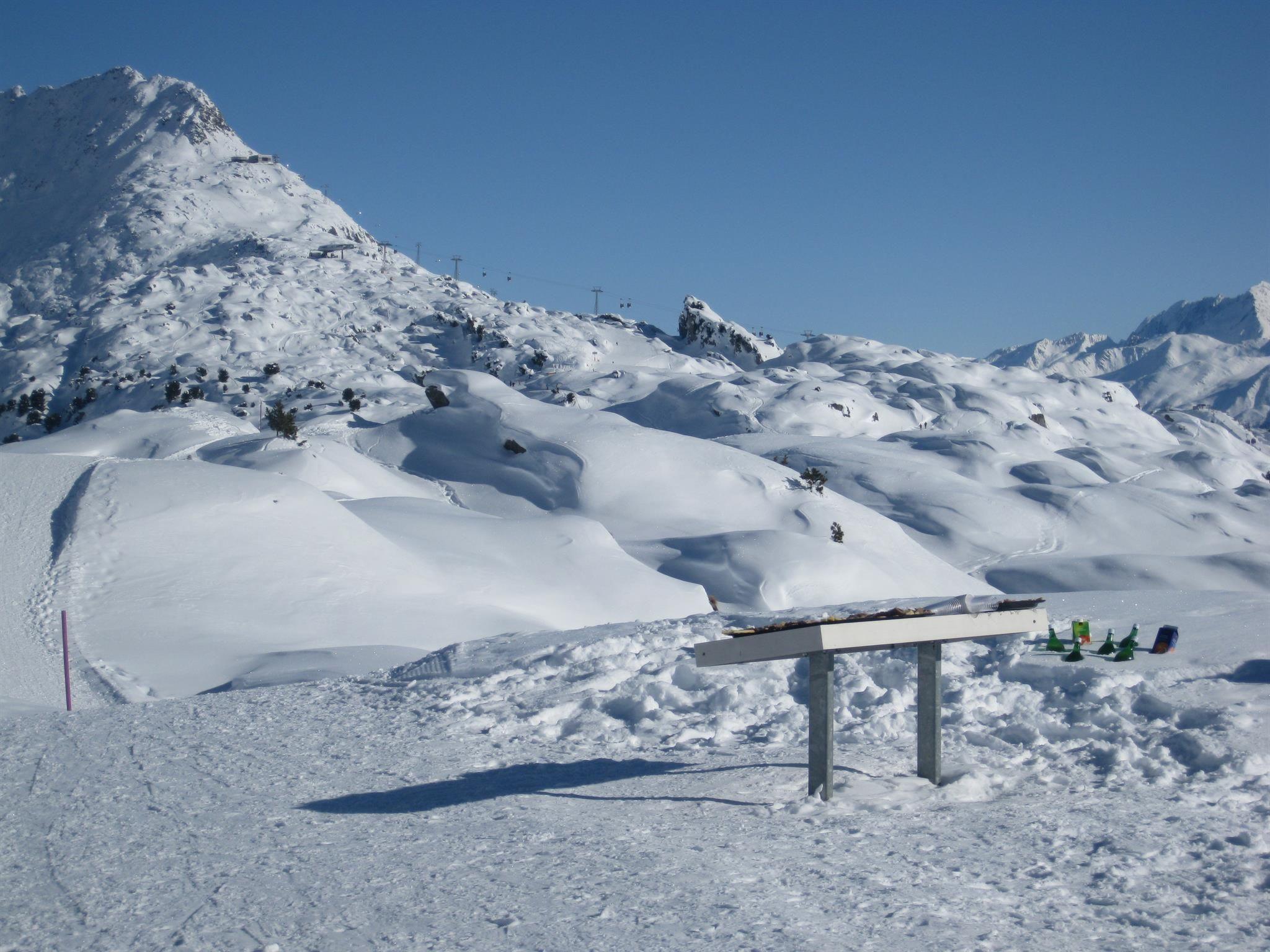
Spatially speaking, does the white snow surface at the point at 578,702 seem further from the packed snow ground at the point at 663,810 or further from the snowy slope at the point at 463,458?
the snowy slope at the point at 463,458

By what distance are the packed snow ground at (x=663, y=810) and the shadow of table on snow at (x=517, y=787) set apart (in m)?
0.03

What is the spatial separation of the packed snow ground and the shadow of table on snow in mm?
29

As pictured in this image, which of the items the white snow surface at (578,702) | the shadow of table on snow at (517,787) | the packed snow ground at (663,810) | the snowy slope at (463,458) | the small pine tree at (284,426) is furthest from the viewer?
the small pine tree at (284,426)

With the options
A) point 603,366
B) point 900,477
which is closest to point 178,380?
point 603,366

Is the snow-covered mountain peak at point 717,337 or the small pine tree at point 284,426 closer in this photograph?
the small pine tree at point 284,426

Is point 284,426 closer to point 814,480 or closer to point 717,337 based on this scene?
point 814,480

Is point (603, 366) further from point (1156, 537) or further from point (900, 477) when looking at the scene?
point (1156, 537)

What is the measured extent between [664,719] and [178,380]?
77.4 m

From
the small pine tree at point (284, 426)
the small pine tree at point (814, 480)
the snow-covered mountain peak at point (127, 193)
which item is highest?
the snow-covered mountain peak at point (127, 193)

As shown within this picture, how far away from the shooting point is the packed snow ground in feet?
14.3

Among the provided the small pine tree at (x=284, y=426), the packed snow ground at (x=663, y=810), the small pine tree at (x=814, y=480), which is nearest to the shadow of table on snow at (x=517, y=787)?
the packed snow ground at (x=663, y=810)

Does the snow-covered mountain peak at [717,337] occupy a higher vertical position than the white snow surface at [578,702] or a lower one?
higher

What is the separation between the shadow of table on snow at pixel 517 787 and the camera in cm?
606

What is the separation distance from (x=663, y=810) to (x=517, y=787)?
3.31 ft
